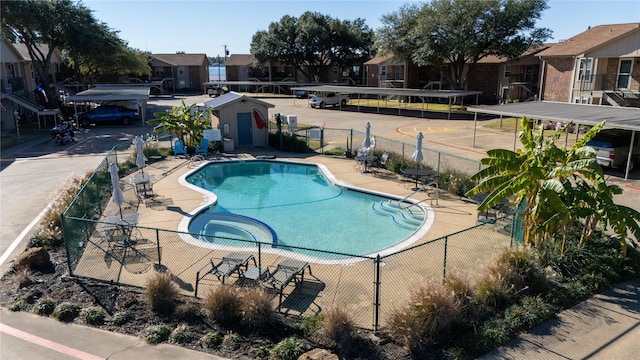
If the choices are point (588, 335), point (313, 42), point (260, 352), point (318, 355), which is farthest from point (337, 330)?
point (313, 42)

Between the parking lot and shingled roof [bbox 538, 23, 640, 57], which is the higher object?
shingled roof [bbox 538, 23, 640, 57]

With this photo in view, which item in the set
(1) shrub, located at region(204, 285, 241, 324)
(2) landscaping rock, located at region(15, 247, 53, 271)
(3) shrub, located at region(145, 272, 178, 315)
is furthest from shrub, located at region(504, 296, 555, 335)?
(2) landscaping rock, located at region(15, 247, 53, 271)

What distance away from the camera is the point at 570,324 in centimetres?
888

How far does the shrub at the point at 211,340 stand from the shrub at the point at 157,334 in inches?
28.9

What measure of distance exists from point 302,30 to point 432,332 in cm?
6868

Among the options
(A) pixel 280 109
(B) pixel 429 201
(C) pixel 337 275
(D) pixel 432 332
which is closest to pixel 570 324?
(D) pixel 432 332

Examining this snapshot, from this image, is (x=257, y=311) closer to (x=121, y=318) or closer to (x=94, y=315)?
(x=121, y=318)

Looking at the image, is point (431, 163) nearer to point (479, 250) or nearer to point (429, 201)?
point (429, 201)

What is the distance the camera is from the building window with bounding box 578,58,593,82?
34.2 meters

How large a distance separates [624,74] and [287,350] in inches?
1370

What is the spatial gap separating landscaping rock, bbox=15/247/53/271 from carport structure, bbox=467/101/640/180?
20246 millimetres

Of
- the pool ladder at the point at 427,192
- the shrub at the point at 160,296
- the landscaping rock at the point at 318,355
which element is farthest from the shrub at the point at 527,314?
the pool ladder at the point at 427,192

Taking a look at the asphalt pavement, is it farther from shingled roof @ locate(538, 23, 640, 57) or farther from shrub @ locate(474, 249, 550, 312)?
shingled roof @ locate(538, 23, 640, 57)

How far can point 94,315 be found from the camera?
30.1 feet
